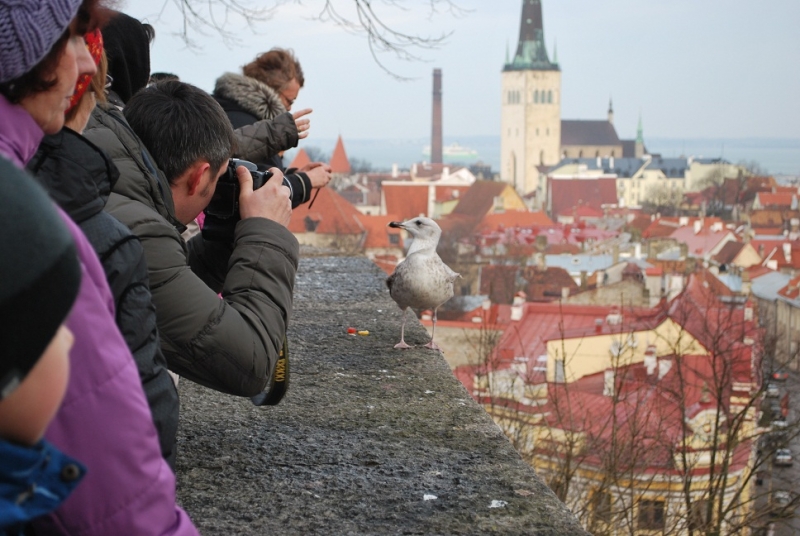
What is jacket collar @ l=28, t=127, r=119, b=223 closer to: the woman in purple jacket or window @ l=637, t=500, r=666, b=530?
the woman in purple jacket

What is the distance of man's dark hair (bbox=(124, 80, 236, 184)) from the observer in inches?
69.1

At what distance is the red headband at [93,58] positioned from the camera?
1.36m

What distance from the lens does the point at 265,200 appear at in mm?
1761

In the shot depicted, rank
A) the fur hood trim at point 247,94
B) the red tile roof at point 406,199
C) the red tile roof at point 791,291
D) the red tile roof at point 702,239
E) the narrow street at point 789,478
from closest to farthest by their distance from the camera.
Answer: the fur hood trim at point 247,94 < the narrow street at point 789,478 < the red tile roof at point 791,291 < the red tile roof at point 702,239 < the red tile roof at point 406,199

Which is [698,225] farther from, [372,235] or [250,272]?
[250,272]

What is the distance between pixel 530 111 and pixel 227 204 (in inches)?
4423

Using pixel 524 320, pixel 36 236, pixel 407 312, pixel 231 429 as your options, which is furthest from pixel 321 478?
pixel 524 320

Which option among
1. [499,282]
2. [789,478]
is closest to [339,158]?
[499,282]

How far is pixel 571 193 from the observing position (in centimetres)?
9125

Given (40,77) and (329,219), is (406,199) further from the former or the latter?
(40,77)

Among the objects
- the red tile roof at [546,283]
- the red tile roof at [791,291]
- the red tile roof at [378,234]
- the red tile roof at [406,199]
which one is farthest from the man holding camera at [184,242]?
the red tile roof at [406,199]

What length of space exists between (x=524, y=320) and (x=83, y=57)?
25.9 m

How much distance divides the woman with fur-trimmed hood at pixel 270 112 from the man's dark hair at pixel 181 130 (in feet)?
2.91

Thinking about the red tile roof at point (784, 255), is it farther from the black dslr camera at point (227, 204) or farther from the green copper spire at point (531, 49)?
the green copper spire at point (531, 49)
